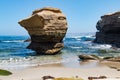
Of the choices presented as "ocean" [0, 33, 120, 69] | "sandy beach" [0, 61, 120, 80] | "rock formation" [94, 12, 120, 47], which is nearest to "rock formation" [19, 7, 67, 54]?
"ocean" [0, 33, 120, 69]

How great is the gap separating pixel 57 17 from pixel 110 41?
3395 cm

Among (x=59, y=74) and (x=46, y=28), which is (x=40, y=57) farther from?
(x=59, y=74)

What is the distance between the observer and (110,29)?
229ft

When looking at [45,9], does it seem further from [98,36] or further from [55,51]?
[98,36]

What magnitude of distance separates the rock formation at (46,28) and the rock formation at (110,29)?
2597 centimetres

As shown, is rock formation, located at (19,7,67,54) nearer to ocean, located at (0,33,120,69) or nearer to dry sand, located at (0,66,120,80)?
ocean, located at (0,33,120,69)

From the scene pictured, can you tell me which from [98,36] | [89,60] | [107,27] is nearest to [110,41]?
[107,27]

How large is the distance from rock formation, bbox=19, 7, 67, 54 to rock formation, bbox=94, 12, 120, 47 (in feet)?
85.2

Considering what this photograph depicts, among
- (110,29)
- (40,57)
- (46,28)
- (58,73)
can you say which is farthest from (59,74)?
(110,29)

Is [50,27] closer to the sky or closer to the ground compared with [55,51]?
closer to the sky

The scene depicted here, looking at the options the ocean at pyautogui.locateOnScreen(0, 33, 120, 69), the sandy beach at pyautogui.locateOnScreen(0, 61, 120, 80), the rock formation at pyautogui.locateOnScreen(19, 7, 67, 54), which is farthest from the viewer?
the rock formation at pyautogui.locateOnScreen(19, 7, 67, 54)

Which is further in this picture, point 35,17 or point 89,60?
point 35,17

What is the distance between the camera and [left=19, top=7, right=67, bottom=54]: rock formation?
38.4 metres

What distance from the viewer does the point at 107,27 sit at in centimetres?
7169
